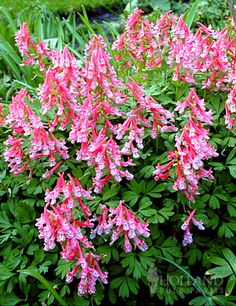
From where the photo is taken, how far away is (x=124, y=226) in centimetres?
223

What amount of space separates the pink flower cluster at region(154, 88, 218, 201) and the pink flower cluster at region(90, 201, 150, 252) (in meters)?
0.24

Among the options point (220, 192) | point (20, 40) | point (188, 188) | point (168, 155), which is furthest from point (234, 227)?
point (20, 40)

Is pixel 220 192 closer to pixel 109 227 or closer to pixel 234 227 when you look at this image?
pixel 234 227

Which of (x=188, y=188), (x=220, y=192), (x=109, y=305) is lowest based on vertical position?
(x=109, y=305)

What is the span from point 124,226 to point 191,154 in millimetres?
451

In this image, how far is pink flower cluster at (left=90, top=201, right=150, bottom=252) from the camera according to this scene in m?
2.24

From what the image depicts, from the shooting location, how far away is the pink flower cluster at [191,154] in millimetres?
2244

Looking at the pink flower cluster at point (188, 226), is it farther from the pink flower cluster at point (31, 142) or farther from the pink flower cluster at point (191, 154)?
the pink flower cluster at point (31, 142)

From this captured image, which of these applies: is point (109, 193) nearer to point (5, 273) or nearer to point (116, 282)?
point (116, 282)

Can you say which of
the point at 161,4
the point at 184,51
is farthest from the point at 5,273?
the point at 161,4

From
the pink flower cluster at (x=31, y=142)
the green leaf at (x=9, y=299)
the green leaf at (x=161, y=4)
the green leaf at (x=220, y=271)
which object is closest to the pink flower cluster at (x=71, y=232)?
the pink flower cluster at (x=31, y=142)

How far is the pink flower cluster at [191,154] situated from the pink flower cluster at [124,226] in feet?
0.78

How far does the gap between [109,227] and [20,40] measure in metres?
1.32

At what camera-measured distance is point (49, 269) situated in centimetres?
262
